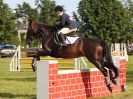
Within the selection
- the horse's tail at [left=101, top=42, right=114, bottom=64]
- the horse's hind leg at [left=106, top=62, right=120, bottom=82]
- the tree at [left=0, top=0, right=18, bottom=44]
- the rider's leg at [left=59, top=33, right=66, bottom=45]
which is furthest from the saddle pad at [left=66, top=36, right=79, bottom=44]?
the tree at [left=0, top=0, right=18, bottom=44]

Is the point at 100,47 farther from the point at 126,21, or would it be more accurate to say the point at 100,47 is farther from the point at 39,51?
the point at 126,21

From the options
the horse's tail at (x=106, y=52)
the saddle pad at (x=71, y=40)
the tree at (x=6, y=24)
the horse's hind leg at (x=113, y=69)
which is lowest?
the horse's hind leg at (x=113, y=69)

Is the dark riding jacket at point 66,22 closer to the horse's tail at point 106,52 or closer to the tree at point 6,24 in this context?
the horse's tail at point 106,52

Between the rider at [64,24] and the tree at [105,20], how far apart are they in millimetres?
56506

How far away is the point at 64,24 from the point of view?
13523mm

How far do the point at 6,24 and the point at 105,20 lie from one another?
1521 centimetres

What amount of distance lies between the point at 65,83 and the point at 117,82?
2637 millimetres

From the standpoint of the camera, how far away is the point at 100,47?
1323 cm

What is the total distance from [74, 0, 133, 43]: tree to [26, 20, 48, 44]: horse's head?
55887 millimetres

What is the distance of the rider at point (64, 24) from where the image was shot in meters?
13.4

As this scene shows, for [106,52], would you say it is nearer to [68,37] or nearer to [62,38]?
[68,37]

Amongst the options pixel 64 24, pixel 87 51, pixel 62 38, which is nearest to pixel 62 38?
pixel 62 38

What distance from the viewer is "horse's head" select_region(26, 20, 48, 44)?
45.7 feet

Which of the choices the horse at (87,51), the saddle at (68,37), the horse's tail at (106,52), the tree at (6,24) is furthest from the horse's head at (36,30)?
the tree at (6,24)
